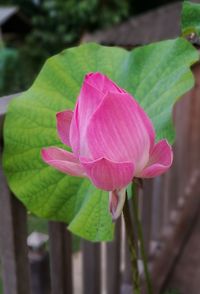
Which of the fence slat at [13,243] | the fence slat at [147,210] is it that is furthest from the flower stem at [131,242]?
the fence slat at [147,210]

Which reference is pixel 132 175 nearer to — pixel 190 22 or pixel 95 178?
pixel 95 178

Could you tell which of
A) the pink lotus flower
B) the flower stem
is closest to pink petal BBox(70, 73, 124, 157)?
the pink lotus flower

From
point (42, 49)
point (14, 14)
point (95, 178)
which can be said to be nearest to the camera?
point (95, 178)

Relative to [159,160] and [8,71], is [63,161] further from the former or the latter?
[8,71]

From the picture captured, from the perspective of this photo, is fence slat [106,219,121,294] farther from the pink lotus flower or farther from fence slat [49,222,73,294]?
the pink lotus flower

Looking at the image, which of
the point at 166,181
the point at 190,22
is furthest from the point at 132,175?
the point at 166,181
